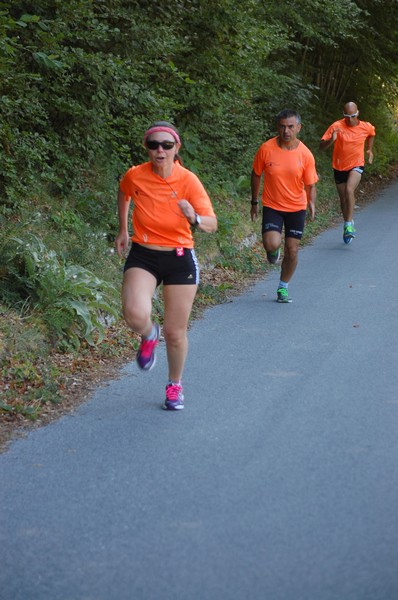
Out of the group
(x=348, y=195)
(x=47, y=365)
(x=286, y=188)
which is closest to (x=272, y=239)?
(x=286, y=188)

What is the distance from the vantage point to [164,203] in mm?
6730

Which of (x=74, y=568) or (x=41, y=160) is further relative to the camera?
(x=41, y=160)

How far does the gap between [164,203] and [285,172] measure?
4525 mm

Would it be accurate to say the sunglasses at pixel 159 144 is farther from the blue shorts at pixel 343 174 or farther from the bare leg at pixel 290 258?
the blue shorts at pixel 343 174

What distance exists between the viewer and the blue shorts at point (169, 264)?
682 centimetres

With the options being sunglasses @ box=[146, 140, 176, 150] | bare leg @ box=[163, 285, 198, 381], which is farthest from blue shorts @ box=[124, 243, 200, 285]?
sunglasses @ box=[146, 140, 176, 150]

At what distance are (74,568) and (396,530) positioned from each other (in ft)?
5.23

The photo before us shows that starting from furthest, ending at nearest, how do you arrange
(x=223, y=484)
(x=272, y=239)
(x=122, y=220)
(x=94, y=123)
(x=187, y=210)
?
1. (x=94, y=123)
2. (x=272, y=239)
3. (x=122, y=220)
4. (x=187, y=210)
5. (x=223, y=484)

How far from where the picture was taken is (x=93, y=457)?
19.4 feet

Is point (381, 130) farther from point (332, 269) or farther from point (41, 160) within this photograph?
point (41, 160)

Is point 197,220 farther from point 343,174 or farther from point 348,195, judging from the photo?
point 343,174

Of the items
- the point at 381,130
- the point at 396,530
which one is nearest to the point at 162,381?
the point at 396,530

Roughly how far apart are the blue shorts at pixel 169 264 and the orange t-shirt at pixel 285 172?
14.5 feet

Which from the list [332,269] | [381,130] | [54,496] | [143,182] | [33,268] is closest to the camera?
[54,496]
